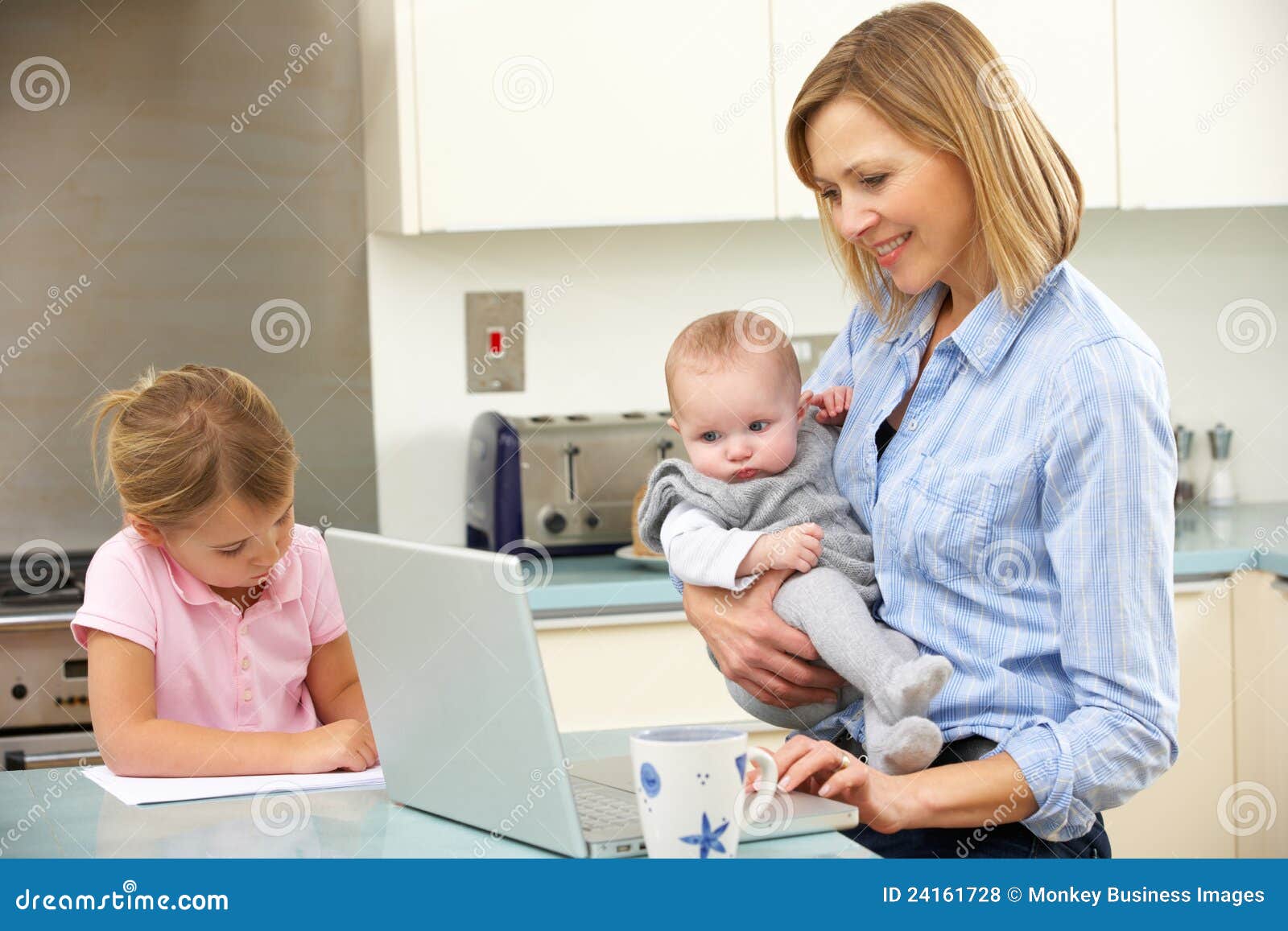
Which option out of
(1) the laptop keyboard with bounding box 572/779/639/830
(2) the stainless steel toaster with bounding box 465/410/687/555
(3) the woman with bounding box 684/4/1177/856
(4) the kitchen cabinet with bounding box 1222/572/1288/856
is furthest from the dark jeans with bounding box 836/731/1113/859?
A: (2) the stainless steel toaster with bounding box 465/410/687/555

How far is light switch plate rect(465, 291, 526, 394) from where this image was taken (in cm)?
296

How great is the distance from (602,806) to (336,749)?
1.12 ft

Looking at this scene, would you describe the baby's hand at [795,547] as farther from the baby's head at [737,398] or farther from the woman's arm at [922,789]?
the woman's arm at [922,789]

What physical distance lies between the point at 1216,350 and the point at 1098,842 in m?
2.24

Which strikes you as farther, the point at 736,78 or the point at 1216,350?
the point at 1216,350

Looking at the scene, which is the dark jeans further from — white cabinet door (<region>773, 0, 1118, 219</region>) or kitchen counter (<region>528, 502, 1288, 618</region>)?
white cabinet door (<region>773, 0, 1118, 219</region>)

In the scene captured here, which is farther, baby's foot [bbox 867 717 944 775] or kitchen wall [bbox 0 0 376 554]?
kitchen wall [bbox 0 0 376 554]

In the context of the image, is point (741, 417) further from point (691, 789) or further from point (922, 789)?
point (691, 789)

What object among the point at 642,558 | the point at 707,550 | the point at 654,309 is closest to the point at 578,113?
the point at 654,309

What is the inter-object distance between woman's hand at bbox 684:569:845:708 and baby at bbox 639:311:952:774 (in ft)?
0.04

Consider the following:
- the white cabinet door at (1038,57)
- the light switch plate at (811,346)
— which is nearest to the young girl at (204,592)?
the white cabinet door at (1038,57)
